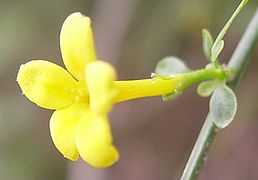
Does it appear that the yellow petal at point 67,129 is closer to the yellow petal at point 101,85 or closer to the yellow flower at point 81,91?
the yellow flower at point 81,91

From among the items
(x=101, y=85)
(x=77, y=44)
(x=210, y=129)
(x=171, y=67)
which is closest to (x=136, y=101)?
(x=171, y=67)

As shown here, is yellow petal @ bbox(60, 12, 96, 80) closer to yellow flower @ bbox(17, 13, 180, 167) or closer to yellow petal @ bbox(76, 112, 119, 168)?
yellow flower @ bbox(17, 13, 180, 167)

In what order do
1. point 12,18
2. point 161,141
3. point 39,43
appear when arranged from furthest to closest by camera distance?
1. point 161,141
2. point 39,43
3. point 12,18

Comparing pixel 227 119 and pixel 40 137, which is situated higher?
pixel 227 119

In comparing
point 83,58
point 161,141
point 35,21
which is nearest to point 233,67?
point 83,58

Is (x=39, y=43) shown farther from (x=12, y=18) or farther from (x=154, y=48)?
(x=154, y=48)

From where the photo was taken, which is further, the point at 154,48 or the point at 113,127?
the point at 113,127

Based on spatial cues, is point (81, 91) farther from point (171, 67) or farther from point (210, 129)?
point (171, 67)
